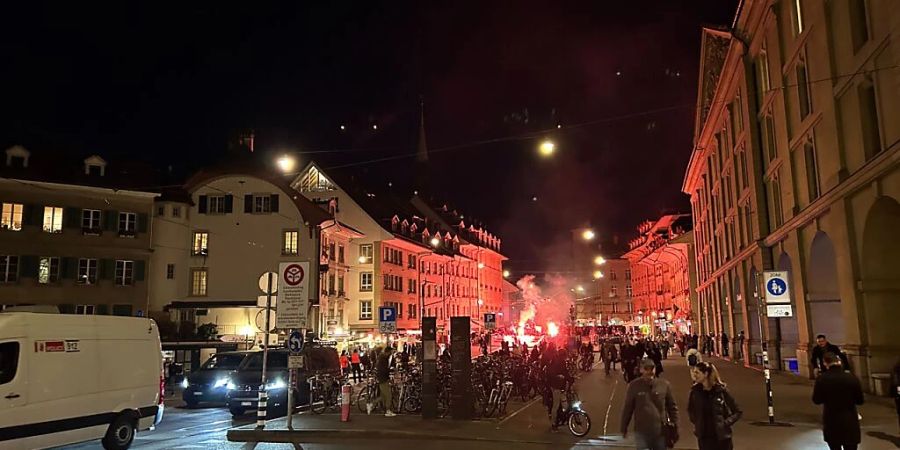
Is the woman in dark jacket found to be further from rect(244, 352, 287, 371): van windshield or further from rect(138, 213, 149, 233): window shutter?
rect(138, 213, 149, 233): window shutter

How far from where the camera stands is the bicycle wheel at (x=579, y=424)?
14.1m

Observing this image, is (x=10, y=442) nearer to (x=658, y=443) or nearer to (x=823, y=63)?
(x=658, y=443)

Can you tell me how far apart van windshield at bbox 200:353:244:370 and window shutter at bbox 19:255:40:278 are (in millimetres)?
20901

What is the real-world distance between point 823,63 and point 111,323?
2182 cm

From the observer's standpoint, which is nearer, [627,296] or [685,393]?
[685,393]

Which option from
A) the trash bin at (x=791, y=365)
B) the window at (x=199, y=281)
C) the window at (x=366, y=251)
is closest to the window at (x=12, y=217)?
the window at (x=199, y=281)

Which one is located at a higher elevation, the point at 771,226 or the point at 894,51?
the point at 894,51

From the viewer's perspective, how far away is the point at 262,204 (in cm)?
4875

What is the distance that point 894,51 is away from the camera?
1655 centimetres

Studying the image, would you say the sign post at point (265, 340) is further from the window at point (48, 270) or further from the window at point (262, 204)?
the window at point (262, 204)

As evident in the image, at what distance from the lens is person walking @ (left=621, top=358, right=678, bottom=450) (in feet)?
28.0

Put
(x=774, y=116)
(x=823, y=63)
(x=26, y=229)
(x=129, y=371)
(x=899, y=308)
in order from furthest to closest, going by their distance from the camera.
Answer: (x=26, y=229)
(x=774, y=116)
(x=823, y=63)
(x=899, y=308)
(x=129, y=371)

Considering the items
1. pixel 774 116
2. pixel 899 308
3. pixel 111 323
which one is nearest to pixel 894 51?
pixel 899 308

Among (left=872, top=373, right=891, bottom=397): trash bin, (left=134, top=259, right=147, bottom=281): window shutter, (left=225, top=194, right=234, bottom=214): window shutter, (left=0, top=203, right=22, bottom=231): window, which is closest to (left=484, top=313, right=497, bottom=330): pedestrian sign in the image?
(left=872, top=373, right=891, bottom=397): trash bin
